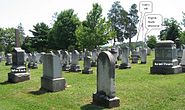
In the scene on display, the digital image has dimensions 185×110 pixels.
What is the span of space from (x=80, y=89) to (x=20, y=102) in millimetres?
2656

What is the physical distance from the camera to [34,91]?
13.7 meters

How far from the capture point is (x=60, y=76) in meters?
13.5

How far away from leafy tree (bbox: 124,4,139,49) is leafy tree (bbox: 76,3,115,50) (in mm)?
30304

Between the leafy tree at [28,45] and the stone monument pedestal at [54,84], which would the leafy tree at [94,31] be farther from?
the stone monument pedestal at [54,84]

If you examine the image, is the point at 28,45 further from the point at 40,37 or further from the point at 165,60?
the point at 165,60

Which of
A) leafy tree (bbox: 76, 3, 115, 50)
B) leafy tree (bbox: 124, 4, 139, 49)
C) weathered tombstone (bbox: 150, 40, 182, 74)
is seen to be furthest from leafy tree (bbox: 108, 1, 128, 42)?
weathered tombstone (bbox: 150, 40, 182, 74)

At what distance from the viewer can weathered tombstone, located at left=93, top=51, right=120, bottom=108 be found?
9808mm

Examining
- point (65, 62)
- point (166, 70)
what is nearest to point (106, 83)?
point (166, 70)

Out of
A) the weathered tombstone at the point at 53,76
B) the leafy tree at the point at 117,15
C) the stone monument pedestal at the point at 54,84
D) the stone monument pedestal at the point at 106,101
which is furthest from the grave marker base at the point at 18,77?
the leafy tree at the point at 117,15

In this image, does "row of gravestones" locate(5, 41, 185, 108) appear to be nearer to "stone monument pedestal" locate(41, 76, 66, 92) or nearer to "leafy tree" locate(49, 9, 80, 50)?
"stone monument pedestal" locate(41, 76, 66, 92)

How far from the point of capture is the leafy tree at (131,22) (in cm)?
7956

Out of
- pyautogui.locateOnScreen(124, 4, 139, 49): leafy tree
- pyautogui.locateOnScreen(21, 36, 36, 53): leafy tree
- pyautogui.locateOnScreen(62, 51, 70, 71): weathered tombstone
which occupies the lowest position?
pyautogui.locateOnScreen(62, 51, 70, 71): weathered tombstone

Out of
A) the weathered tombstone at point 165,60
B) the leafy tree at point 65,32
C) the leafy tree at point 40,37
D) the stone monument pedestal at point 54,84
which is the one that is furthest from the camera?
the leafy tree at point 40,37

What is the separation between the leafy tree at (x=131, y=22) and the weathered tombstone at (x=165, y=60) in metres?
61.9
